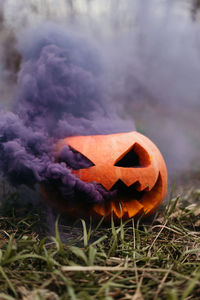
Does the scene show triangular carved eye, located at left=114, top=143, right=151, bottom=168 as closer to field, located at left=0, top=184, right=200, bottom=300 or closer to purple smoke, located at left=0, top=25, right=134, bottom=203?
purple smoke, located at left=0, top=25, right=134, bottom=203

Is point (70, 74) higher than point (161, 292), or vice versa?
point (70, 74)

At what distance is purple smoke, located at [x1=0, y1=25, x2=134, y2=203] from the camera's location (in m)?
1.50

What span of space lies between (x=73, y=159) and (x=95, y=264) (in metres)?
0.58

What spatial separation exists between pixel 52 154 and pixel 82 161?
0.59 feet

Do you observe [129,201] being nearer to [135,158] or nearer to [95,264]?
[135,158]

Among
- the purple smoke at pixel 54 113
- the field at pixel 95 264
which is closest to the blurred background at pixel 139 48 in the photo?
the purple smoke at pixel 54 113

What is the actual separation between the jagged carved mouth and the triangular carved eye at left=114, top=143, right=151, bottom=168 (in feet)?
0.47

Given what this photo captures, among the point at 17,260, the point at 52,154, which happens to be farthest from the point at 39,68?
the point at 17,260

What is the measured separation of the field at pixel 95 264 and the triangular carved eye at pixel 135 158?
39 cm

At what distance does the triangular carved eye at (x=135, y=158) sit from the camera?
169cm

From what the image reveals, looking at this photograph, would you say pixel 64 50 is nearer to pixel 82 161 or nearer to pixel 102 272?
pixel 82 161

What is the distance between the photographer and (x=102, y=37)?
2.85 m

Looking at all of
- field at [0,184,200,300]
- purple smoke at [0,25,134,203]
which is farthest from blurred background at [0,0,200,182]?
field at [0,184,200,300]

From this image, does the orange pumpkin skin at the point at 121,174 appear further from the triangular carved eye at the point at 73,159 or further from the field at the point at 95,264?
the field at the point at 95,264
